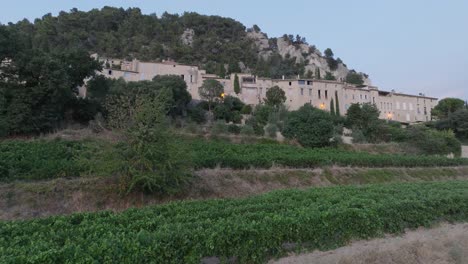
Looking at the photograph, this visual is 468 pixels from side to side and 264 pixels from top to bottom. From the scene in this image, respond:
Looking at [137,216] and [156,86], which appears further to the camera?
[156,86]

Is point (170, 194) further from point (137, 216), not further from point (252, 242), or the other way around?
point (252, 242)

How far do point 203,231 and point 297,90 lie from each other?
67066 mm

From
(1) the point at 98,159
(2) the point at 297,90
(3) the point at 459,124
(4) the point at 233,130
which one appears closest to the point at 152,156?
(1) the point at 98,159

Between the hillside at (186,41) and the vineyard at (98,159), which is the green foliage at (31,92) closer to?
the vineyard at (98,159)

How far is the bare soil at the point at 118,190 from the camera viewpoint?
15.1 metres

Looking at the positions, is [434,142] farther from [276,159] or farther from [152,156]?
[152,156]

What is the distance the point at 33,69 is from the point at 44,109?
3674 mm

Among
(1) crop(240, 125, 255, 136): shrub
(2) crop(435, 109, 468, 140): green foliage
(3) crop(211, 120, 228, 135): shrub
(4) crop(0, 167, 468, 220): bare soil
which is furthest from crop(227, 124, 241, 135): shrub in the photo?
(2) crop(435, 109, 468, 140): green foliage

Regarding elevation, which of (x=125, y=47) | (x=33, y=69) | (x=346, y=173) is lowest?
(x=346, y=173)

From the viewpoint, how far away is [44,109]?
3088 centimetres

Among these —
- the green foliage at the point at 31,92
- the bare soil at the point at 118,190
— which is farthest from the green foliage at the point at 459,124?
the green foliage at the point at 31,92

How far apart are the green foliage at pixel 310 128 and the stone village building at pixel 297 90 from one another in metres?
28.9

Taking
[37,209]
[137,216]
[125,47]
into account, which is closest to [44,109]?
[37,209]

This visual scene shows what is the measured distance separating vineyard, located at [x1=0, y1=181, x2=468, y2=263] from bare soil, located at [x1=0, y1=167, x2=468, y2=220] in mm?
5129
